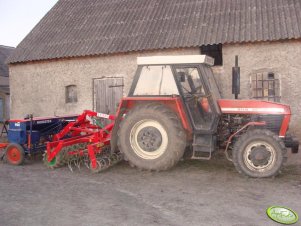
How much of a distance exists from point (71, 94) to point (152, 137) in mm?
7288

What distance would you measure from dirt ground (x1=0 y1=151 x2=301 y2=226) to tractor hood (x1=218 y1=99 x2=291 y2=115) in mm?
1043

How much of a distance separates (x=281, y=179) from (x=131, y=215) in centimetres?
271

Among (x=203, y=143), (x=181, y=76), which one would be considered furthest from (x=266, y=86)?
(x=203, y=143)

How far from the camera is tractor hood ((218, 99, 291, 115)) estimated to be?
5.68 m

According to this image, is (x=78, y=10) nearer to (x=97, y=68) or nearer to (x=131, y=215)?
(x=97, y=68)

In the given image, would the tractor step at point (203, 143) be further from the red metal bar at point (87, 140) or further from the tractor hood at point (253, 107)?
the red metal bar at point (87, 140)

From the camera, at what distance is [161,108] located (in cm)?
593

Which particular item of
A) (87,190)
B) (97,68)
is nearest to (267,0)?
(97,68)

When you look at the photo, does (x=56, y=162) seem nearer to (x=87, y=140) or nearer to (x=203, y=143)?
(x=87, y=140)

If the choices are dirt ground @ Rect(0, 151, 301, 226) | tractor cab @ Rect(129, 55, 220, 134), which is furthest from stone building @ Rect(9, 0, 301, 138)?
dirt ground @ Rect(0, 151, 301, 226)

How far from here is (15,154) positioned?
711 cm

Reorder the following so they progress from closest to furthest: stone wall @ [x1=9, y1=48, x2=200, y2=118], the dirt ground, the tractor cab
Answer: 1. the dirt ground
2. the tractor cab
3. stone wall @ [x1=9, y1=48, x2=200, y2=118]

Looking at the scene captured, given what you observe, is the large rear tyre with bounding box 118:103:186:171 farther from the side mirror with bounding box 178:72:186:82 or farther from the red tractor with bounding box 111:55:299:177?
the side mirror with bounding box 178:72:186:82

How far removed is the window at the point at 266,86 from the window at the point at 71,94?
240 inches
